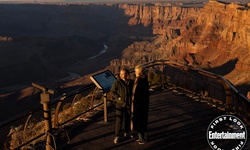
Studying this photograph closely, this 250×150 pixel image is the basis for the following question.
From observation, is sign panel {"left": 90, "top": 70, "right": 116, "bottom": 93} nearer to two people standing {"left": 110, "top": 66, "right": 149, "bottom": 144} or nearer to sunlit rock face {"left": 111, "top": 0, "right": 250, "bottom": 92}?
two people standing {"left": 110, "top": 66, "right": 149, "bottom": 144}

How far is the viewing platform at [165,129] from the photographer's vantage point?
8539 millimetres

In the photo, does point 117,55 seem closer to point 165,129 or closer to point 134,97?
point 165,129

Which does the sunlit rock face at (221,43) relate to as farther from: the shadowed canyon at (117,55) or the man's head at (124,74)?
the man's head at (124,74)

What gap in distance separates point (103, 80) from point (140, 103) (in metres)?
2.03

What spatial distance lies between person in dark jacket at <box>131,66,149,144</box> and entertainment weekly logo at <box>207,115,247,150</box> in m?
1.92

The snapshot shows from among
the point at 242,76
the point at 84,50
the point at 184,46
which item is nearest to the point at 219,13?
the point at 184,46

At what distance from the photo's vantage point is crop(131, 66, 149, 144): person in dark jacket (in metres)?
8.14

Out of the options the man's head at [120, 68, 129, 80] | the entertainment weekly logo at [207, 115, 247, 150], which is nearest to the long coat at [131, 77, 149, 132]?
the man's head at [120, 68, 129, 80]

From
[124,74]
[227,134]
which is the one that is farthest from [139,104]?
[227,134]

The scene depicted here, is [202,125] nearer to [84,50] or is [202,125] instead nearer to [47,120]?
[47,120]

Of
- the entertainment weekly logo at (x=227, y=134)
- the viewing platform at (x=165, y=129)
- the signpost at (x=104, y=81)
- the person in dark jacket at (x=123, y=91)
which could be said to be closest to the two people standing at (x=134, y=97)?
the person in dark jacket at (x=123, y=91)

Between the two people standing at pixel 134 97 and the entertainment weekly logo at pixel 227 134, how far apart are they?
1.99 metres

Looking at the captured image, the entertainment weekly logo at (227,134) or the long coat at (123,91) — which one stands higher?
the long coat at (123,91)

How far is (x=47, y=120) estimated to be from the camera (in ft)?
27.2
